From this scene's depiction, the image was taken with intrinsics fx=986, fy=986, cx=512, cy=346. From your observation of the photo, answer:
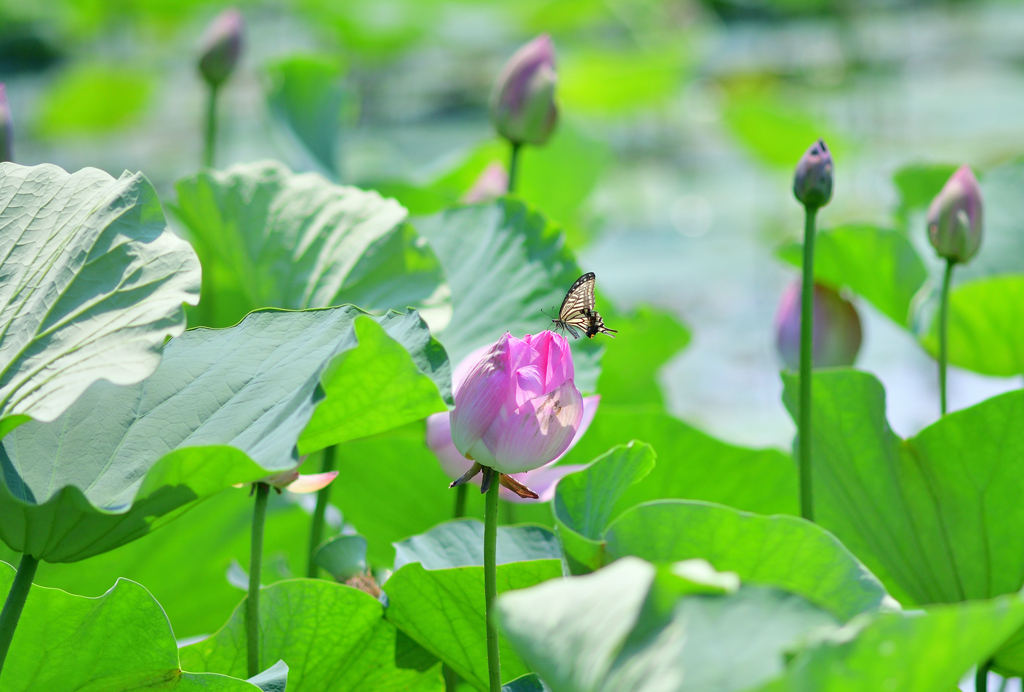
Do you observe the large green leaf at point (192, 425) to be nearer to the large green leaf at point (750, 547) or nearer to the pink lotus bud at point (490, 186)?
the large green leaf at point (750, 547)

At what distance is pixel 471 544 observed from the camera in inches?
12.4

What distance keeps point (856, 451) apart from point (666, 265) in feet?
6.56

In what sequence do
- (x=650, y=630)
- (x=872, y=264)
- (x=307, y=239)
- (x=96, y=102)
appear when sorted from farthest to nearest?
(x=96, y=102) < (x=872, y=264) < (x=307, y=239) < (x=650, y=630)

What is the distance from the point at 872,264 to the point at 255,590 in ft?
1.16

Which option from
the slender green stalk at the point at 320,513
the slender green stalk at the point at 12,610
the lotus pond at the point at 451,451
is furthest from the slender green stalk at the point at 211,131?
the slender green stalk at the point at 12,610

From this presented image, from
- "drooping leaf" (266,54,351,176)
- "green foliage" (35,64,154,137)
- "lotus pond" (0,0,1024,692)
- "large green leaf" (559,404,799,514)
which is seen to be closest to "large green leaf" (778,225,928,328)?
"lotus pond" (0,0,1024,692)

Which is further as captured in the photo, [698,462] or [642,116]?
[642,116]

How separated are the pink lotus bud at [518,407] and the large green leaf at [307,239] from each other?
134 millimetres

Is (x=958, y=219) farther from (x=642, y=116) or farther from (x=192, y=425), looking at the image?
(x=642, y=116)

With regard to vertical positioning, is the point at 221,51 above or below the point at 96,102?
above

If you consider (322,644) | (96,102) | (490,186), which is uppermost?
(490,186)

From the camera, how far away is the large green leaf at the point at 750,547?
254 millimetres

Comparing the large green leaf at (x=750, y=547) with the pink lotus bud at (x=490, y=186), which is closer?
the large green leaf at (x=750, y=547)

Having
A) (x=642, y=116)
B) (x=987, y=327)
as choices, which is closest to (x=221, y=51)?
(x=987, y=327)
